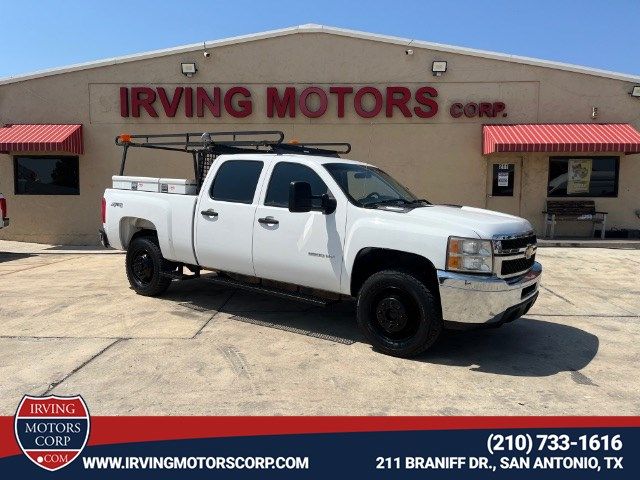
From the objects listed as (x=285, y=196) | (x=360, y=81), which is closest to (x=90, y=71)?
(x=360, y=81)

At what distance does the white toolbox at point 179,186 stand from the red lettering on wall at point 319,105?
7.54 m

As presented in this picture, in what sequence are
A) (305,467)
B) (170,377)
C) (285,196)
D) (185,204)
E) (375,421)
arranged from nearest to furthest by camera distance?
(305,467), (375,421), (170,377), (285,196), (185,204)

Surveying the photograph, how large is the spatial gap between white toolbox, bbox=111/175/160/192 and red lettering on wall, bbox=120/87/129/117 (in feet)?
23.6

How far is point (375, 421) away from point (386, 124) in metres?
11.0

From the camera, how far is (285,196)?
529 cm

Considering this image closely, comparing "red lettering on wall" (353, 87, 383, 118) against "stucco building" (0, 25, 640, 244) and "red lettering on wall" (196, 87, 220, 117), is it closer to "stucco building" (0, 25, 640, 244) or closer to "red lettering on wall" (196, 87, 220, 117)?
"stucco building" (0, 25, 640, 244)

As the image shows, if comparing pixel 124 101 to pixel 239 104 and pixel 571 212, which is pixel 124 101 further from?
pixel 571 212

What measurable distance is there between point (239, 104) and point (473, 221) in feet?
33.6

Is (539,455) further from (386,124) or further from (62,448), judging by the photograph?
(386,124)

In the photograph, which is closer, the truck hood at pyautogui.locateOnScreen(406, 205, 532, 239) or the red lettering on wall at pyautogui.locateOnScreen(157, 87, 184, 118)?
the truck hood at pyautogui.locateOnScreen(406, 205, 532, 239)

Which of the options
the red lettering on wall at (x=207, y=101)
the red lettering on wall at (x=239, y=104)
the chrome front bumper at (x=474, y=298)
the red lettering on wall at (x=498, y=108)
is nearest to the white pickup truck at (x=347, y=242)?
the chrome front bumper at (x=474, y=298)

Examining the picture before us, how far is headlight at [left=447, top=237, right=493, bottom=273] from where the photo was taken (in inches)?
165

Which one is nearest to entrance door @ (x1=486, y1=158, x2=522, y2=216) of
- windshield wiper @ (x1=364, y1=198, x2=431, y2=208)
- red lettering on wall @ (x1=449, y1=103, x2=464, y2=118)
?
red lettering on wall @ (x1=449, y1=103, x2=464, y2=118)

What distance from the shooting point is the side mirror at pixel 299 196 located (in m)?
4.64
